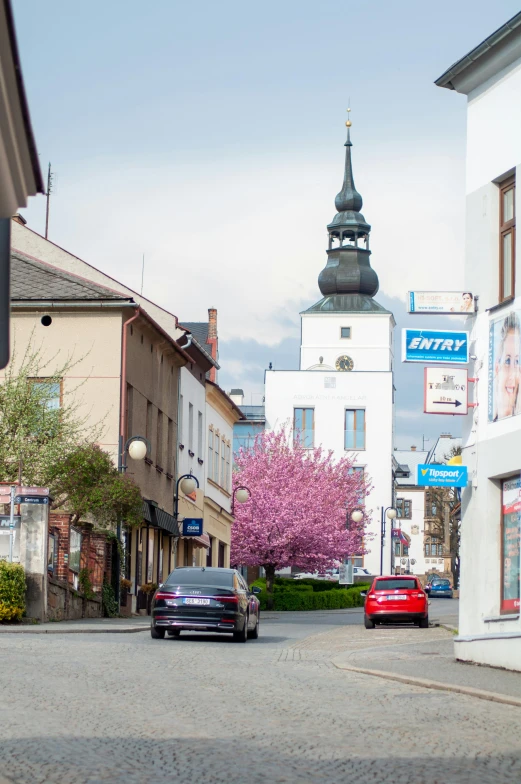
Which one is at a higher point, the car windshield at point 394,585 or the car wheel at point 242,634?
the car windshield at point 394,585

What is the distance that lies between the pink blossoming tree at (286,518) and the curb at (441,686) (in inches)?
1606

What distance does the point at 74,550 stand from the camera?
31.2 meters

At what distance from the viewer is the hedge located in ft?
181

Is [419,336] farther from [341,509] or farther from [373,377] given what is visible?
[373,377]

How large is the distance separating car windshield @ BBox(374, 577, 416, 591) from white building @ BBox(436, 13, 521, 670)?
14667 millimetres

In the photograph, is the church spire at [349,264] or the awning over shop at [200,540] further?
the church spire at [349,264]

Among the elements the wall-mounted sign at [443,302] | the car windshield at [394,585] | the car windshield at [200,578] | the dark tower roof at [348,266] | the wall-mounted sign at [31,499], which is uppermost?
the dark tower roof at [348,266]

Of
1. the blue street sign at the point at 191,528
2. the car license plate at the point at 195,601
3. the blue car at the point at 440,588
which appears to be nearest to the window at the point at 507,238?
the car license plate at the point at 195,601

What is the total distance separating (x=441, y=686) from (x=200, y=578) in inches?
392

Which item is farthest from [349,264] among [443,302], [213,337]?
[443,302]

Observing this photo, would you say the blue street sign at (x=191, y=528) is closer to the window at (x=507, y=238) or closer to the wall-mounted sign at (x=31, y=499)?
the wall-mounted sign at (x=31, y=499)

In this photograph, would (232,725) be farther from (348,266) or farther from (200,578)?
(348,266)

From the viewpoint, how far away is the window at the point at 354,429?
9375 cm

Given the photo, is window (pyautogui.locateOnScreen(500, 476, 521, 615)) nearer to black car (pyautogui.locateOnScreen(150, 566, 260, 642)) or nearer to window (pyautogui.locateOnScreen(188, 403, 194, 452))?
black car (pyautogui.locateOnScreen(150, 566, 260, 642))
